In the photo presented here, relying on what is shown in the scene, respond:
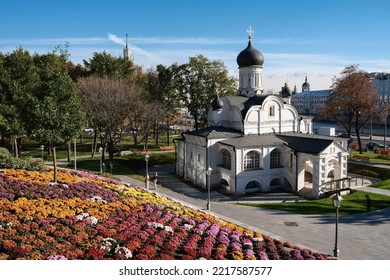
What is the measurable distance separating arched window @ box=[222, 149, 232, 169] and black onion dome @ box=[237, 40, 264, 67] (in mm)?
11068

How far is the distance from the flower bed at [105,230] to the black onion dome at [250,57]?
2333cm

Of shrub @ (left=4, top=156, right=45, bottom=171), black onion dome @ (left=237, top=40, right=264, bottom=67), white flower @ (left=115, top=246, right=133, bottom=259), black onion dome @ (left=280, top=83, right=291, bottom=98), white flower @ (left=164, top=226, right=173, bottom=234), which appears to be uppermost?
black onion dome @ (left=237, top=40, right=264, bottom=67)

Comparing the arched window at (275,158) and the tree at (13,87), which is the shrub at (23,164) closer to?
the tree at (13,87)

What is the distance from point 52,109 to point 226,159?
18.1m

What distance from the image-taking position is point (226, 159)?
3397 centimetres

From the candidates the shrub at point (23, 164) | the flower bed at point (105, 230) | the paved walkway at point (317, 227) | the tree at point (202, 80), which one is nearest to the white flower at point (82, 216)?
the flower bed at point (105, 230)

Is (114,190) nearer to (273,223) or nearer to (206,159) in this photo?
(273,223)

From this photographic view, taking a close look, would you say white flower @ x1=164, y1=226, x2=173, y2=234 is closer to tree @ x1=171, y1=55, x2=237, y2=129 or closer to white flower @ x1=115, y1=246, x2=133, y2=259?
white flower @ x1=115, y1=246, x2=133, y2=259

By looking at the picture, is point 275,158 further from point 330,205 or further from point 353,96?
point 353,96

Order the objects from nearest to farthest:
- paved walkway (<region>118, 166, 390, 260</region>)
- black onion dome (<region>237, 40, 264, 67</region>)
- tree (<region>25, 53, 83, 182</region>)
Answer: paved walkway (<region>118, 166, 390, 260</region>) → tree (<region>25, 53, 83, 182</region>) → black onion dome (<region>237, 40, 264, 67</region>)

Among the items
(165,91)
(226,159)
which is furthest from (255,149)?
(165,91)

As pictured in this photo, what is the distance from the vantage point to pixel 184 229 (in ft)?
52.1

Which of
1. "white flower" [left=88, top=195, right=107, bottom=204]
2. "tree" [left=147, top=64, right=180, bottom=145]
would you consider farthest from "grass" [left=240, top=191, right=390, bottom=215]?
"tree" [left=147, top=64, right=180, bottom=145]

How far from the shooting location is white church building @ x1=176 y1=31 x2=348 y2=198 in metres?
31.2
